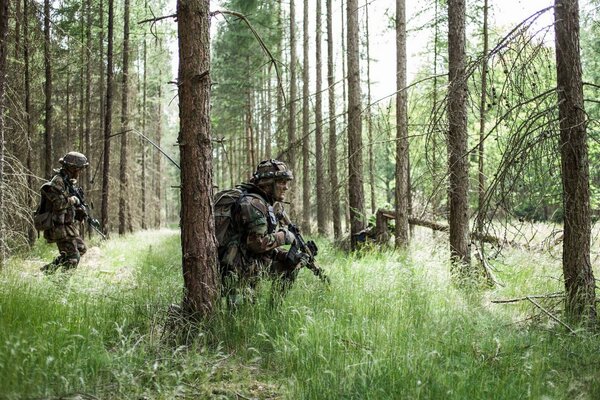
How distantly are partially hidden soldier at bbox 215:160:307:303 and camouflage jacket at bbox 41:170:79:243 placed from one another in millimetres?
3655

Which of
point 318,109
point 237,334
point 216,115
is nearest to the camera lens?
point 237,334

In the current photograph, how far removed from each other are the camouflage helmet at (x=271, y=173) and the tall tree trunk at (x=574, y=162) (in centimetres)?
287

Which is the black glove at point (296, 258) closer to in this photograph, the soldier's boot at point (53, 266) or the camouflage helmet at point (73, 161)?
the soldier's boot at point (53, 266)

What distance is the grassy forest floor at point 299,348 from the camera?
10.3 feet

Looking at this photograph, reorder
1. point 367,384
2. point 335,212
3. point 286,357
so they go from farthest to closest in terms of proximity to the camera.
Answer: point 335,212
point 286,357
point 367,384

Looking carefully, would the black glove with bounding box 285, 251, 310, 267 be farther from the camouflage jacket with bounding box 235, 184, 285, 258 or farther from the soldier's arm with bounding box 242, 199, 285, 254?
the soldier's arm with bounding box 242, 199, 285, 254

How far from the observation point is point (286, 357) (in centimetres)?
379

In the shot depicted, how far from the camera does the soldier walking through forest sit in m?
7.49

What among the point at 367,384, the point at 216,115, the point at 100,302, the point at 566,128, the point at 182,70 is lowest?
the point at 367,384

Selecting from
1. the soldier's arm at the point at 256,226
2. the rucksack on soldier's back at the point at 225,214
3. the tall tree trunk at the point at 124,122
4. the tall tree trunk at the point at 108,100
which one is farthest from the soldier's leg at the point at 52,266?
the tall tree trunk at the point at 124,122

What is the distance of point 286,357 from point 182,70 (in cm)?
273

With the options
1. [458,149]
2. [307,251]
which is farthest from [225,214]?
[458,149]

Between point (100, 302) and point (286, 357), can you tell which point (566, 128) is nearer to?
point (286, 357)

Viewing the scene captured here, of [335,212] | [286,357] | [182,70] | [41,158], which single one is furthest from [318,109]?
[286,357]
